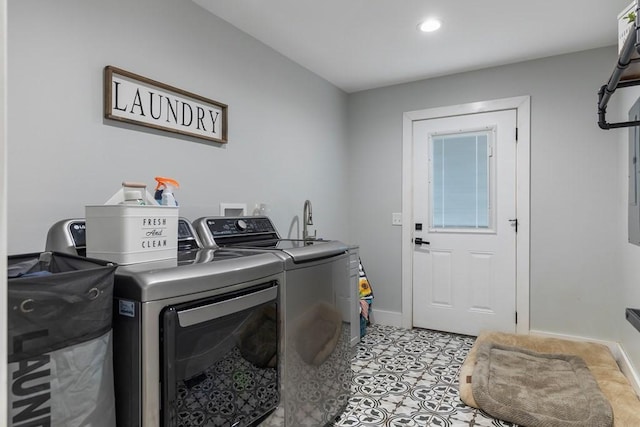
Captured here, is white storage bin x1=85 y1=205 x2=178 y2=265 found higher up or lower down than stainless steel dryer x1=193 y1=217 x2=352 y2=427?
higher up

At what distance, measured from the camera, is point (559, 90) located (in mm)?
2977

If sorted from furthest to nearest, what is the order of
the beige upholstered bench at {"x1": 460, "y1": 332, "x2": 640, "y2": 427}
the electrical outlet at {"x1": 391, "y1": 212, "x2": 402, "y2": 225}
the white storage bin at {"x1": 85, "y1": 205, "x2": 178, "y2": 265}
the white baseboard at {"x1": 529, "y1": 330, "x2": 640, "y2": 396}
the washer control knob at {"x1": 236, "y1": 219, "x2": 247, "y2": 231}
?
1. the electrical outlet at {"x1": 391, "y1": 212, "x2": 402, "y2": 225}
2. the white baseboard at {"x1": 529, "y1": 330, "x2": 640, "y2": 396}
3. the washer control knob at {"x1": 236, "y1": 219, "x2": 247, "y2": 231}
4. the beige upholstered bench at {"x1": 460, "y1": 332, "x2": 640, "y2": 427}
5. the white storage bin at {"x1": 85, "y1": 205, "x2": 178, "y2": 265}

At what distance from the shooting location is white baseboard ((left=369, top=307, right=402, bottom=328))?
3625mm

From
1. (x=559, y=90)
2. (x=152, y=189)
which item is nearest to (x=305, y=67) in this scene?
(x=152, y=189)

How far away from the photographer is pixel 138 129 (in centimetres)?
185

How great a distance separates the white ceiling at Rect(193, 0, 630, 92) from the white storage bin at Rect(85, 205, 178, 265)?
147 centimetres

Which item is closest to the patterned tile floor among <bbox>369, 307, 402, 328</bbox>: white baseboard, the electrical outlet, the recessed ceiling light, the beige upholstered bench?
the beige upholstered bench

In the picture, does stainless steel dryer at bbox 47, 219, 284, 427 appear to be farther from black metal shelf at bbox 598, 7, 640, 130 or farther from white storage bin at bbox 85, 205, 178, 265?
black metal shelf at bbox 598, 7, 640, 130

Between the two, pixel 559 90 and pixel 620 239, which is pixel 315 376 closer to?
pixel 620 239

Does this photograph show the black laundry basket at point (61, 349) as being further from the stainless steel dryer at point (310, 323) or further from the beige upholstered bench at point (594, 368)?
the beige upholstered bench at point (594, 368)

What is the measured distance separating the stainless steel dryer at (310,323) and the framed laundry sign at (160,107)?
54 centimetres

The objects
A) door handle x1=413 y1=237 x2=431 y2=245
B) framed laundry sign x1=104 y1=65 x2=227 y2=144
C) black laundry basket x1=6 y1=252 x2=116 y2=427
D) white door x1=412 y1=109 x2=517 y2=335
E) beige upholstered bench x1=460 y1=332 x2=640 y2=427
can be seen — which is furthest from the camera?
door handle x1=413 y1=237 x2=431 y2=245

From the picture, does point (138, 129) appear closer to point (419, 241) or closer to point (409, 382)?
point (409, 382)

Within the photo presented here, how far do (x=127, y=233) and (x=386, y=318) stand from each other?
2.94m
